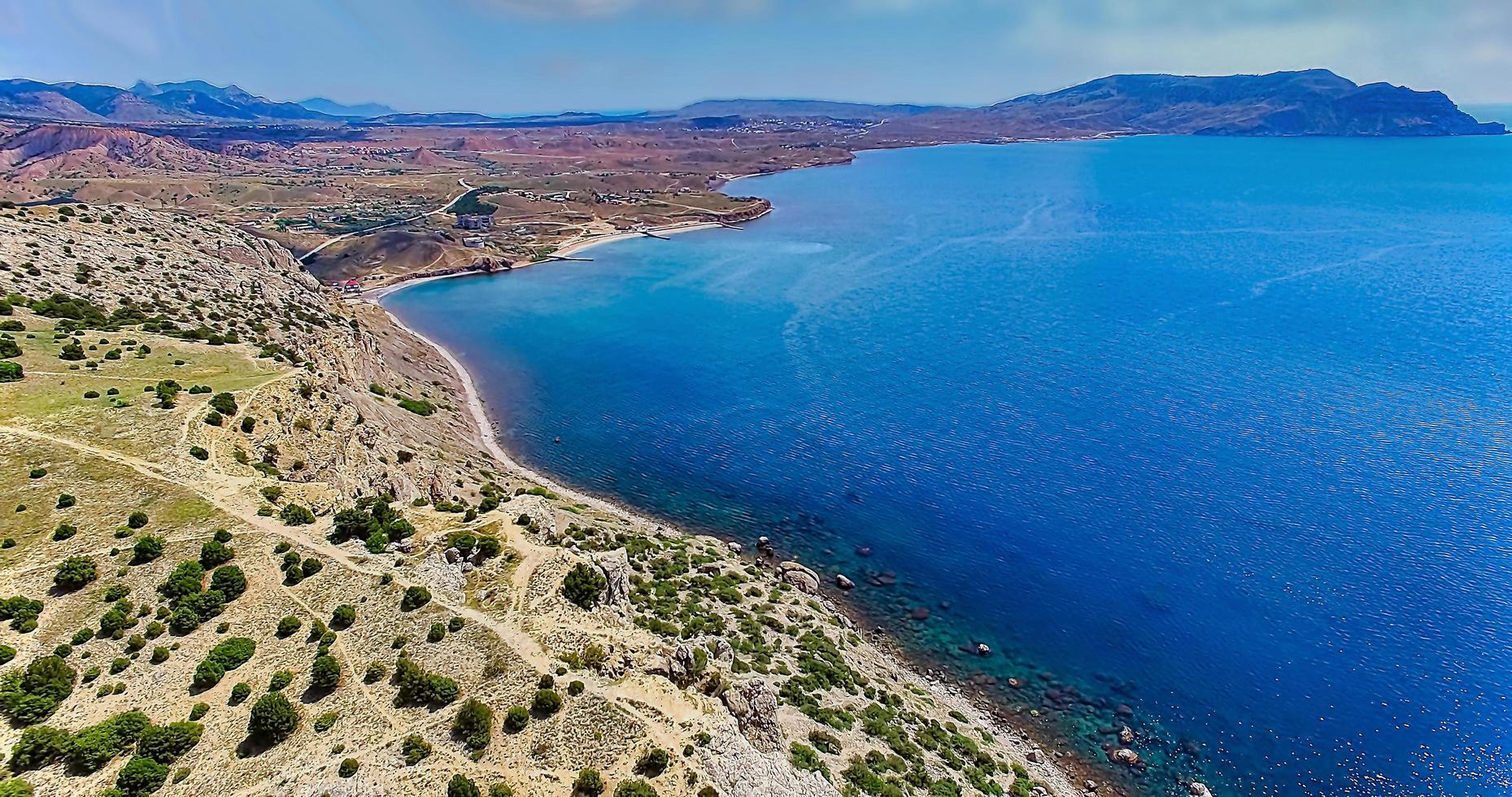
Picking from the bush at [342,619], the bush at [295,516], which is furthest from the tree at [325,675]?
the bush at [295,516]

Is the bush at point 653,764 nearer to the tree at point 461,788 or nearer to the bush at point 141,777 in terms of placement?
the tree at point 461,788

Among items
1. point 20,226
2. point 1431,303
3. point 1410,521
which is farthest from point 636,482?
point 1431,303

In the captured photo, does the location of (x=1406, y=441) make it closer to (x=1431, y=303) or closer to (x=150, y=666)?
(x=1431, y=303)

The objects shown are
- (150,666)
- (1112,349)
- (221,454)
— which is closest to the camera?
(150,666)

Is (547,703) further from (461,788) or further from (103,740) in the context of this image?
(103,740)

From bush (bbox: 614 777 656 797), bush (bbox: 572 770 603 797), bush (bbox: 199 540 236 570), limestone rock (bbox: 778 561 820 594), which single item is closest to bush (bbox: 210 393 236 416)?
bush (bbox: 199 540 236 570)

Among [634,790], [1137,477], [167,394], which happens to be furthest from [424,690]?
[1137,477]

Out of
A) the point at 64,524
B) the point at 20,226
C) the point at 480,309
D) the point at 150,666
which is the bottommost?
the point at 480,309

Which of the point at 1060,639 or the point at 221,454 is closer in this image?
the point at 221,454
